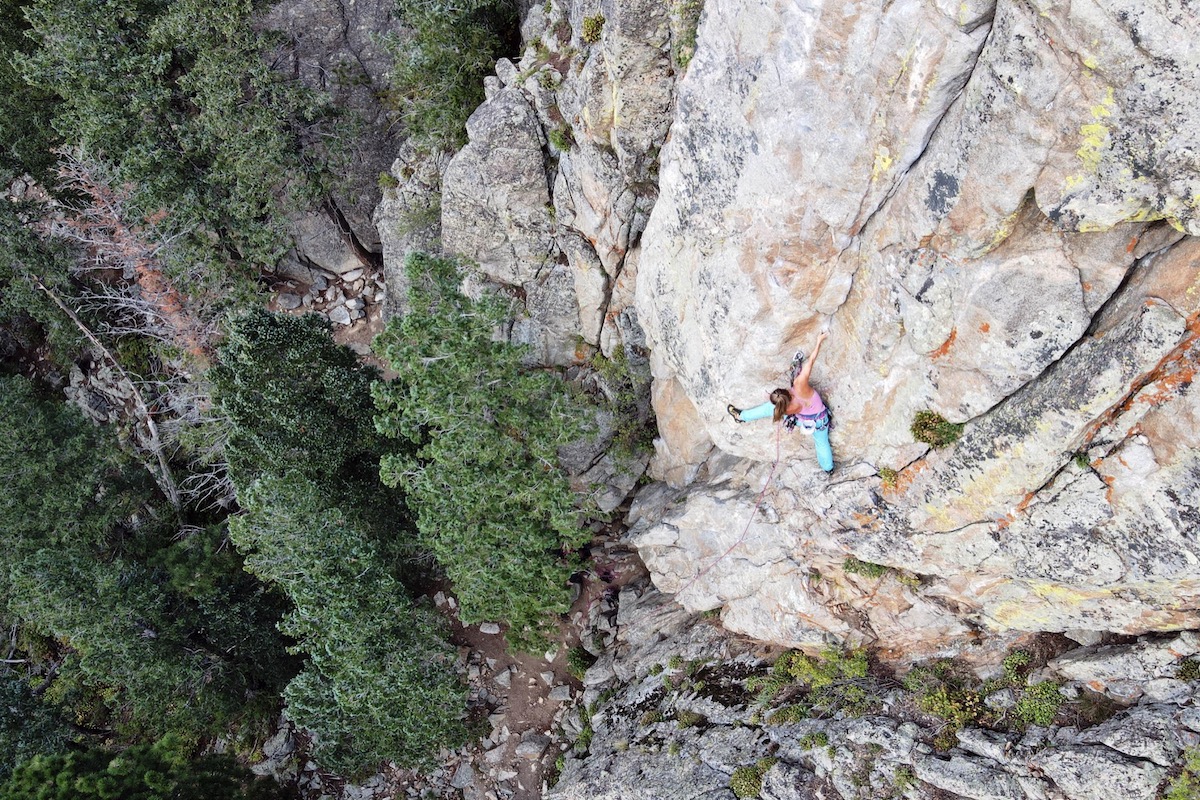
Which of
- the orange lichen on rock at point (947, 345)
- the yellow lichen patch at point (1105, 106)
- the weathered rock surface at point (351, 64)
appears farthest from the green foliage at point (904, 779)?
the weathered rock surface at point (351, 64)

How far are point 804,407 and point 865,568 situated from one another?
3.78 metres

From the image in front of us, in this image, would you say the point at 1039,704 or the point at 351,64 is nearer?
the point at 1039,704

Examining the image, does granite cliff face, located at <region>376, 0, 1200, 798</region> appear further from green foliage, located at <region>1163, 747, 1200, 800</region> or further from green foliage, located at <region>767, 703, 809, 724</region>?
green foliage, located at <region>767, 703, 809, 724</region>

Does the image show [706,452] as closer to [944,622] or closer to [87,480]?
[944,622]

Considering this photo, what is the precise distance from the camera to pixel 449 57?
70.1ft

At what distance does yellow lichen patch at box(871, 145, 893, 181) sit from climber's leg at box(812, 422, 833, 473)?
469cm

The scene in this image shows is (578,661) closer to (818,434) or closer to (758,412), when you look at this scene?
(758,412)

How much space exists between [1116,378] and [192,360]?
90.7ft

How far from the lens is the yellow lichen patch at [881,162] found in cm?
1095

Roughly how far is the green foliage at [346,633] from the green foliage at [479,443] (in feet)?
6.11

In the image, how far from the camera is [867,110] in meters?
10.8


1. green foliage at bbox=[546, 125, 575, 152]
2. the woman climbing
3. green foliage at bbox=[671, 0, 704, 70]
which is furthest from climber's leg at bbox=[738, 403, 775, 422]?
green foliage at bbox=[546, 125, 575, 152]

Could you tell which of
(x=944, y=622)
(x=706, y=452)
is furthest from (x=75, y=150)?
(x=944, y=622)

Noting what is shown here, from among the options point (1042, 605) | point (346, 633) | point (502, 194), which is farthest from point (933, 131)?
point (346, 633)
